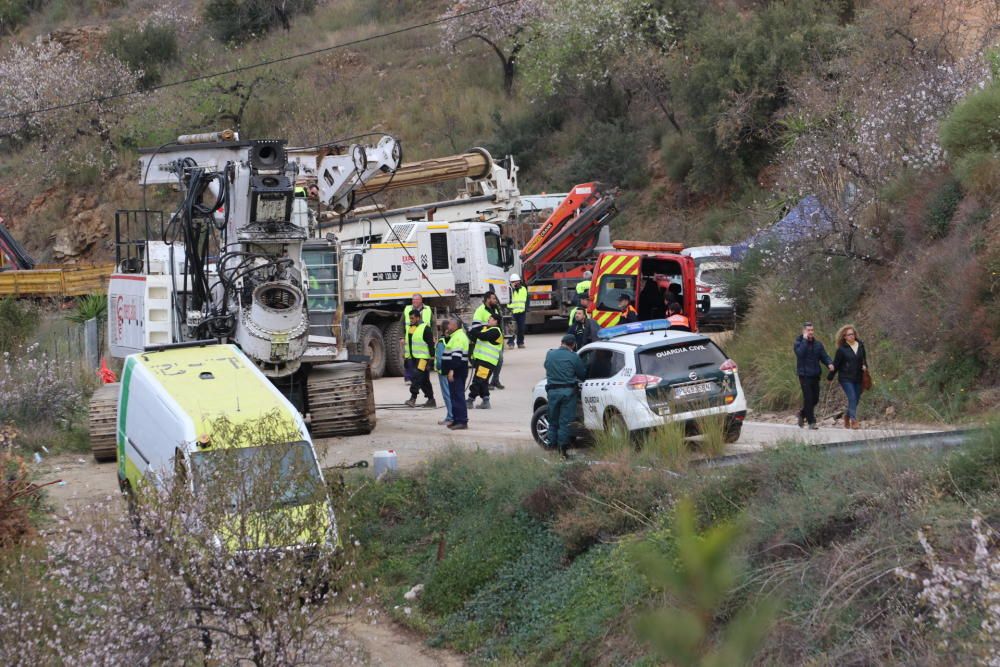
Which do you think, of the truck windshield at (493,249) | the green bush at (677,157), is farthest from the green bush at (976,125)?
the green bush at (677,157)

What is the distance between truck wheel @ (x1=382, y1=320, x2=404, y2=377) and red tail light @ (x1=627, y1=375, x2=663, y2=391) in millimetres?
11720

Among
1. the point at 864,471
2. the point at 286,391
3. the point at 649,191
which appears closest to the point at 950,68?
the point at 286,391

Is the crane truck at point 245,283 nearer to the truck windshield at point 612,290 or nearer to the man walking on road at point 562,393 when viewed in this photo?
the man walking on road at point 562,393

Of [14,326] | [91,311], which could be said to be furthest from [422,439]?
[14,326]

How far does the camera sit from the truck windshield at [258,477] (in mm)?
8414

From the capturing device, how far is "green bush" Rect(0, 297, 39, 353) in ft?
76.1

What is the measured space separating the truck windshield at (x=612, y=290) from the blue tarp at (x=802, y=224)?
2.77m

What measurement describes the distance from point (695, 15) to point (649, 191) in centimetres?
682

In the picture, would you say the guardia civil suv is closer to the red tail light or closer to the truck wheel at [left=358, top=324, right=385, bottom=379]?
the red tail light

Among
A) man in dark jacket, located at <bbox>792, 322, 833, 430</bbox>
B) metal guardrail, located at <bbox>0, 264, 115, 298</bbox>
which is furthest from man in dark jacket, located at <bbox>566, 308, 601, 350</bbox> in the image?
metal guardrail, located at <bbox>0, 264, 115, 298</bbox>

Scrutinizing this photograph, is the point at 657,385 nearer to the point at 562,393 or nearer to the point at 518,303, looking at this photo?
the point at 562,393

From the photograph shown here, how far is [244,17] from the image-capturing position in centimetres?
5812

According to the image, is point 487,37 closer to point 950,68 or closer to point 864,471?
point 950,68

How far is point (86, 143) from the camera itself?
4684 centimetres
